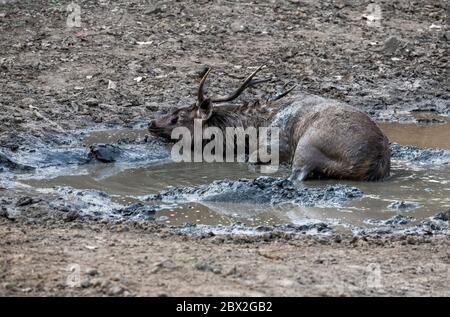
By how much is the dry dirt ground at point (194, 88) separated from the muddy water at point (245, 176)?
27.5 inches

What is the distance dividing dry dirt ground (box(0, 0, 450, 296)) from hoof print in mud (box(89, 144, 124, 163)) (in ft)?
2.76

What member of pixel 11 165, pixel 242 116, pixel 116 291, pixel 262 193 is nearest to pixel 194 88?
pixel 242 116

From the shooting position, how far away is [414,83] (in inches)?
523

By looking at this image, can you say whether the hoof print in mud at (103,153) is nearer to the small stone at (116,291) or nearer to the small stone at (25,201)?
the small stone at (25,201)

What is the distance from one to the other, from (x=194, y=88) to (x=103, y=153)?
289 cm

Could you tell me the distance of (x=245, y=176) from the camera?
31.5ft

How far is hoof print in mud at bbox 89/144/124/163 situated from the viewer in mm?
9883

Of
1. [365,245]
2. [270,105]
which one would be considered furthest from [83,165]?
[365,245]

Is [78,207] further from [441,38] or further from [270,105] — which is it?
[441,38]

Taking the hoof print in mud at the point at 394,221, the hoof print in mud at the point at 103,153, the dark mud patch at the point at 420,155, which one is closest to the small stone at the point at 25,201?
the hoof print in mud at the point at 103,153

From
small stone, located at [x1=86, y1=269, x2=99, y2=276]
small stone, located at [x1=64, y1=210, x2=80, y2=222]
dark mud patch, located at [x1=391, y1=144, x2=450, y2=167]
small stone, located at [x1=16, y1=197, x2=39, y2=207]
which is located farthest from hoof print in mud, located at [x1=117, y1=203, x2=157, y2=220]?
dark mud patch, located at [x1=391, y1=144, x2=450, y2=167]

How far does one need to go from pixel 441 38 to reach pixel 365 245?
8593mm

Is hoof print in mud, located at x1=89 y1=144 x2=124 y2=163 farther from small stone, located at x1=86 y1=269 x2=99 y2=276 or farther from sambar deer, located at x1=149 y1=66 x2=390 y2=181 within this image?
small stone, located at x1=86 y1=269 x2=99 y2=276

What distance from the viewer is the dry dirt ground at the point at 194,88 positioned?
18.9 feet
